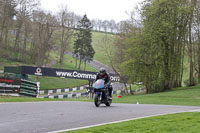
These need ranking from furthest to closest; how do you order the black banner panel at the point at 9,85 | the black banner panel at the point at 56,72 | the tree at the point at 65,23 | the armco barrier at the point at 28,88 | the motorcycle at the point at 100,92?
1. the tree at the point at 65,23
2. the black banner panel at the point at 56,72
3. the armco barrier at the point at 28,88
4. the black banner panel at the point at 9,85
5. the motorcycle at the point at 100,92

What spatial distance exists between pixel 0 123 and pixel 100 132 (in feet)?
9.56

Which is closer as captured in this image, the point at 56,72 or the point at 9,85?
the point at 9,85

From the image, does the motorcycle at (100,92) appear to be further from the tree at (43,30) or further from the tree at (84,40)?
the tree at (84,40)

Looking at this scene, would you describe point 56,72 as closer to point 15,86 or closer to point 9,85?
point 15,86

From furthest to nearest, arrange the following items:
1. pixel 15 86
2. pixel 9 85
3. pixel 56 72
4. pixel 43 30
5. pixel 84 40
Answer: pixel 84 40 < pixel 43 30 < pixel 56 72 < pixel 15 86 < pixel 9 85

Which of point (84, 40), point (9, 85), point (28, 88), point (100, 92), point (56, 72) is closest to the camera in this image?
point (100, 92)

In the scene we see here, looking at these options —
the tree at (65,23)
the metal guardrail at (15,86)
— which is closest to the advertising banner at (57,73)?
the metal guardrail at (15,86)

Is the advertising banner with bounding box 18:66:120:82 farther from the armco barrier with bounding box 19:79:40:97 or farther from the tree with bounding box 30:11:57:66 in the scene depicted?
the tree with bounding box 30:11:57:66

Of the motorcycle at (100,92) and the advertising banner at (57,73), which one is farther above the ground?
the advertising banner at (57,73)

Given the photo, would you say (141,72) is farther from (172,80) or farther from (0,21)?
(0,21)

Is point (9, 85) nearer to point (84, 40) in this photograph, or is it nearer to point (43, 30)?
point (43, 30)

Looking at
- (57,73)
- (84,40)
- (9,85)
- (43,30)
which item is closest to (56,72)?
(57,73)

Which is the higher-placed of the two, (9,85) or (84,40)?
(84,40)

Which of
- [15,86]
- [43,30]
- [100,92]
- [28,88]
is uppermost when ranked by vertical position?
[43,30]
